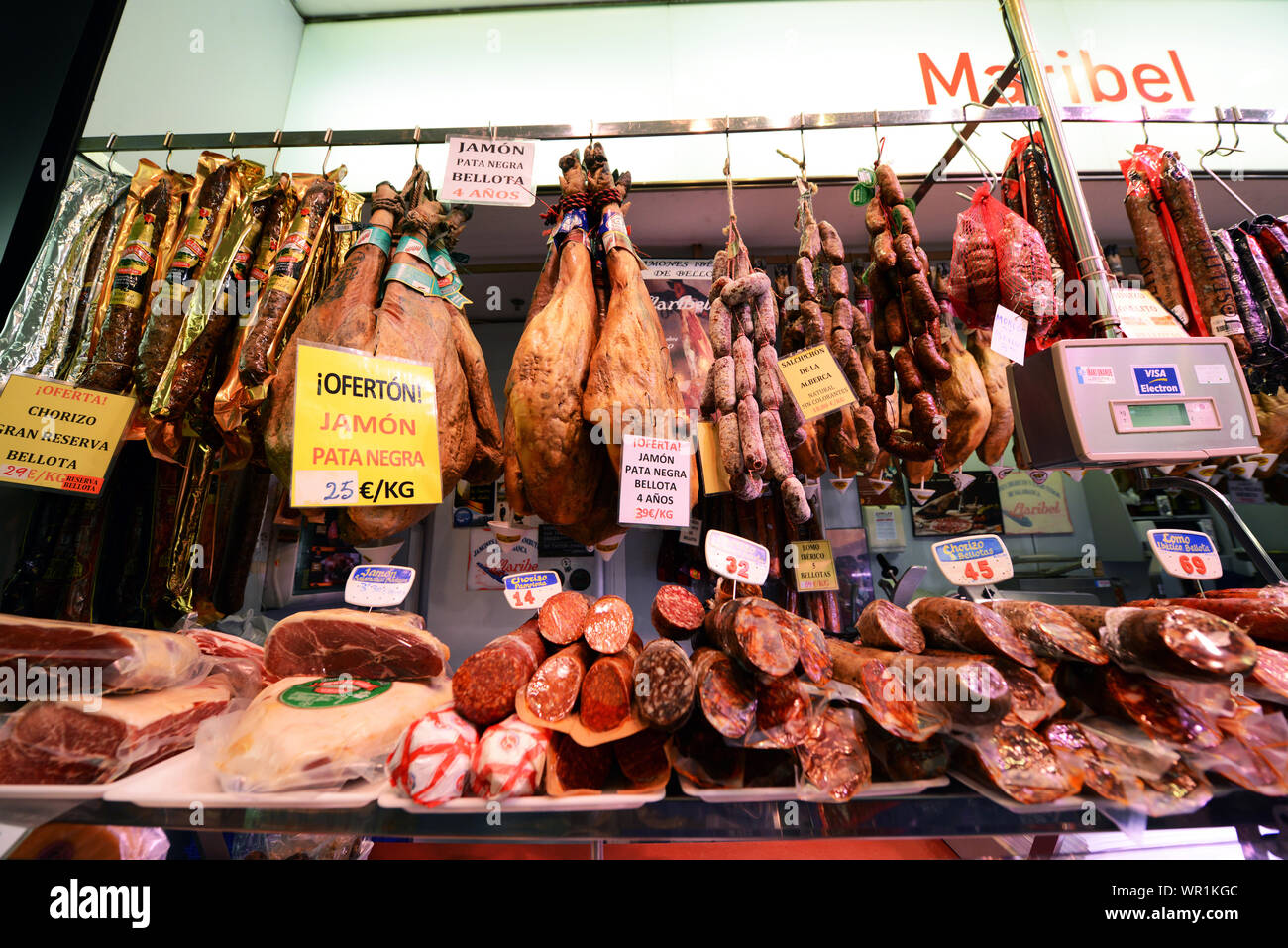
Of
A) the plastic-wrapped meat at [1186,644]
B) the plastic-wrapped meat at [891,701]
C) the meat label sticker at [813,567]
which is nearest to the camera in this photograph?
the plastic-wrapped meat at [1186,644]

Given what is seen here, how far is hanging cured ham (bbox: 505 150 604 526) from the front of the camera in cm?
171

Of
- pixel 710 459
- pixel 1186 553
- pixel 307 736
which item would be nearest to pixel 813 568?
pixel 710 459

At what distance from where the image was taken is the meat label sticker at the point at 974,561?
59.8 inches

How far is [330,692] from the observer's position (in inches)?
51.3

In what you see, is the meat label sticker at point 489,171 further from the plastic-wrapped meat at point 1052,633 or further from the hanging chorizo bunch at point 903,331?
the plastic-wrapped meat at point 1052,633

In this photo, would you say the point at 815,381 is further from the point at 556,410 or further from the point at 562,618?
the point at 562,618

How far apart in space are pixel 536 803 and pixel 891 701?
30.9 inches

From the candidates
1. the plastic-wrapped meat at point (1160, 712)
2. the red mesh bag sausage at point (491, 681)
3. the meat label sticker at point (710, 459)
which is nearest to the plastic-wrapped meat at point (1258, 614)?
the plastic-wrapped meat at point (1160, 712)

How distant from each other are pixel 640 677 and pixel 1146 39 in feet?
18.0

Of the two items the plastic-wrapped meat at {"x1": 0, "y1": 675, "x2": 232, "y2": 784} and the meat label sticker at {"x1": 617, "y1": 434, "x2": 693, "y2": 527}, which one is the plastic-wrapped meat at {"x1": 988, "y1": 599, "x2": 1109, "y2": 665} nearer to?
the meat label sticker at {"x1": 617, "y1": 434, "x2": 693, "y2": 527}

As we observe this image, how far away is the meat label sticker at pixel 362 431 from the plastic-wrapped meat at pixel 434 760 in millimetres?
826

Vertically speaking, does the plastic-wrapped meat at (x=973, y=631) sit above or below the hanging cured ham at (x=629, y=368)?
below
